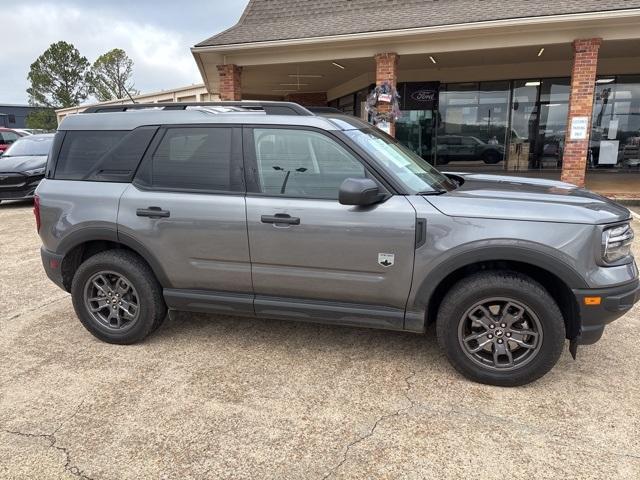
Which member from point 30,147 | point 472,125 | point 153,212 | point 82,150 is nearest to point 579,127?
point 472,125

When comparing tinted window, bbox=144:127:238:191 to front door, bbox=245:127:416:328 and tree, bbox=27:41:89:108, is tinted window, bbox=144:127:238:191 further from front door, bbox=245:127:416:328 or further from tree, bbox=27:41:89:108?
tree, bbox=27:41:89:108

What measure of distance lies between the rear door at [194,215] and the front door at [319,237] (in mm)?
120

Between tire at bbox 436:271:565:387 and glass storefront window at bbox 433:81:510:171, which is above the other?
glass storefront window at bbox 433:81:510:171

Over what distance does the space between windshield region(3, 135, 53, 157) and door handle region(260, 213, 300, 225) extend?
34.8 ft

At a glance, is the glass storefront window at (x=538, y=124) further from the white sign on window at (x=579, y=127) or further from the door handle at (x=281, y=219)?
the door handle at (x=281, y=219)

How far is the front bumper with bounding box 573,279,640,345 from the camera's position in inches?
115

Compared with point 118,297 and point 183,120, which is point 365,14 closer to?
point 183,120

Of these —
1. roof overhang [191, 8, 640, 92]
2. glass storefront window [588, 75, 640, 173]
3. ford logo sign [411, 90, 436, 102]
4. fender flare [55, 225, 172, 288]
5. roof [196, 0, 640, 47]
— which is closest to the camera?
fender flare [55, 225, 172, 288]

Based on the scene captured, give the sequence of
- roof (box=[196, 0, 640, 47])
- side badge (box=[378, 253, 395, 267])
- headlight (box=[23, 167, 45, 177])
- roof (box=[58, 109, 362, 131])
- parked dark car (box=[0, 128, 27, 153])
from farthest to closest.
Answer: parked dark car (box=[0, 128, 27, 153]) < headlight (box=[23, 167, 45, 177]) < roof (box=[196, 0, 640, 47]) < roof (box=[58, 109, 362, 131]) < side badge (box=[378, 253, 395, 267])

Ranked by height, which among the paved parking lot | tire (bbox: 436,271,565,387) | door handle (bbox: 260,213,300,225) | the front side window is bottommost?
the paved parking lot

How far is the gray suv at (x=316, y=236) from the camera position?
9.87 ft

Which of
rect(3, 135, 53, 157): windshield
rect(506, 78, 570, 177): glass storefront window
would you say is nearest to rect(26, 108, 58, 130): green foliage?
rect(3, 135, 53, 157): windshield

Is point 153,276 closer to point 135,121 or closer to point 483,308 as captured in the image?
point 135,121

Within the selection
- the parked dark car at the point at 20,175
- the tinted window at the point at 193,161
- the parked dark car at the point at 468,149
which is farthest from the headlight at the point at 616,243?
the parked dark car at the point at 468,149
